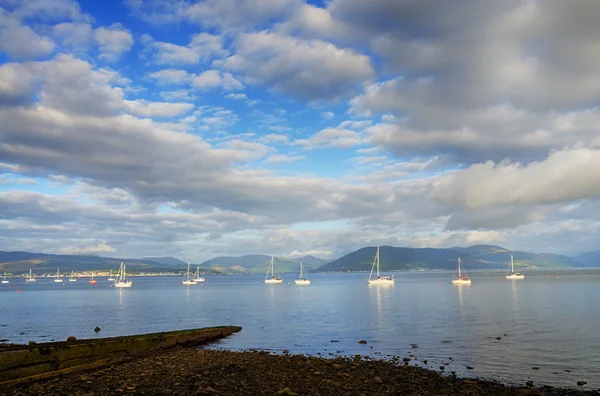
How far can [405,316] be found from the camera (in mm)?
76938

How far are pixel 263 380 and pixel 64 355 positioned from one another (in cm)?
1389

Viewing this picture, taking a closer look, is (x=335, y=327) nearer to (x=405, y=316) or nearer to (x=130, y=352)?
(x=405, y=316)

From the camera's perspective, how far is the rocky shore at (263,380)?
24469mm

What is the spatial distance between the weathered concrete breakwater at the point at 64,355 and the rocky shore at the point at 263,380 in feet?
3.34

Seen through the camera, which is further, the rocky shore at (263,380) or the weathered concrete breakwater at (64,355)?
the weathered concrete breakwater at (64,355)

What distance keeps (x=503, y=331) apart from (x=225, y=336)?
35.1m

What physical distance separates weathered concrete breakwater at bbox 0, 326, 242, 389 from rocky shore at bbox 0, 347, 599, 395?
1019 millimetres

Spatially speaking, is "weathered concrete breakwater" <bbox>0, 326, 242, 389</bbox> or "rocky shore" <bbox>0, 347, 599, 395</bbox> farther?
"weathered concrete breakwater" <bbox>0, 326, 242, 389</bbox>

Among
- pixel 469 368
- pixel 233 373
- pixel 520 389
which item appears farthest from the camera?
pixel 469 368

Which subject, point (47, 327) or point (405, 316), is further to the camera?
point (405, 316)

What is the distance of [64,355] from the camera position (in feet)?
97.0

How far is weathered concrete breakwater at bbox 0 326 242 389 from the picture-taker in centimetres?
2614

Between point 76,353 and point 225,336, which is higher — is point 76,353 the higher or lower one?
the higher one

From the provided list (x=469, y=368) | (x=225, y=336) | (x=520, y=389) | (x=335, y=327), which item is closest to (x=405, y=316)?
(x=335, y=327)
